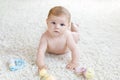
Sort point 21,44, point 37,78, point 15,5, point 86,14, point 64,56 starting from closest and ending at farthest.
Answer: point 37,78 < point 64,56 < point 21,44 < point 86,14 < point 15,5

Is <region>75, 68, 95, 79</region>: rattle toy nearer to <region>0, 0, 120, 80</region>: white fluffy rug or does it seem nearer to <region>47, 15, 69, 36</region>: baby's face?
<region>0, 0, 120, 80</region>: white fluffy rug

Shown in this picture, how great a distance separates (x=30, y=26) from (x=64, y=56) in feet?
1.48

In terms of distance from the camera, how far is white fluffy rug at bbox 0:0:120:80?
1157 millimetres

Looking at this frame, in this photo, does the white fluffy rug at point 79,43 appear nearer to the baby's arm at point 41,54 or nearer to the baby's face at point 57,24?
the baby's arm at point 41,54

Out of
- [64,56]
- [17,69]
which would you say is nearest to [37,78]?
[17,69]

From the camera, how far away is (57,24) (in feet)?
3.83

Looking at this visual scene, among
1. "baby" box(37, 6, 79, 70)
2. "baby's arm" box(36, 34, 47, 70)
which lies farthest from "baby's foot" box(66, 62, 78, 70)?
"baby's arm" box(36, 34, 47, 70)

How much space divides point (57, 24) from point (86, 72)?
0.26m

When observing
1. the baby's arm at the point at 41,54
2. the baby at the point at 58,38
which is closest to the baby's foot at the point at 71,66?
the baby at the point at 58,38

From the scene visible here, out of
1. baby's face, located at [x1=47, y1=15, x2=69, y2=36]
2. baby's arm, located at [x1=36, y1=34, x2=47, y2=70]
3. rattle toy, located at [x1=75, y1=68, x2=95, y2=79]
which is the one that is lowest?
rattle toy, located at [x1=75, y1=68, x2=95, y2=79]

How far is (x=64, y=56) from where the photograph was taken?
4.19 ft

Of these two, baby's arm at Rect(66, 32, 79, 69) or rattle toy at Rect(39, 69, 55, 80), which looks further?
baby's arm at Rect(66, 32, 79, 69)

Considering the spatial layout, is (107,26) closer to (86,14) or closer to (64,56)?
(86,14)

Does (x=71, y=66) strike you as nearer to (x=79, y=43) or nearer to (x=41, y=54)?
(x=41, y=54)
